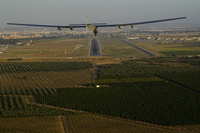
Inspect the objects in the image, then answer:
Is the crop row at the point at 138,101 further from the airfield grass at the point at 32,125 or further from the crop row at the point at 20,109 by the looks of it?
the airfield grass at the point at 32,125

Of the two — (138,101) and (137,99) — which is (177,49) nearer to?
(137,99)

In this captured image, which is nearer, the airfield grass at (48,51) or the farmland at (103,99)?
the farmland at (103,99)

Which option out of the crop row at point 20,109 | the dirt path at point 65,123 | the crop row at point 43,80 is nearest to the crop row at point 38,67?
the crop row at point 43,80

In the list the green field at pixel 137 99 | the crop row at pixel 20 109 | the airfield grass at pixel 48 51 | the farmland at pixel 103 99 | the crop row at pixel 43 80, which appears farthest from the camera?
the airfield grass at pixel 48 51

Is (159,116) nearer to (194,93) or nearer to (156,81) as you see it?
(194,93)

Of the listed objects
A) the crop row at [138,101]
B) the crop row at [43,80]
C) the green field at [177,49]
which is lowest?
the crop row at [43,80]

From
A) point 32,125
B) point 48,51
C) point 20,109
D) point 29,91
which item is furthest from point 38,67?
point 32,125

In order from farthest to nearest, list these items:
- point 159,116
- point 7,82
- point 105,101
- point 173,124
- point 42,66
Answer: point 42,66, point 7,82, point 105,101, point 159,116, point 173,124

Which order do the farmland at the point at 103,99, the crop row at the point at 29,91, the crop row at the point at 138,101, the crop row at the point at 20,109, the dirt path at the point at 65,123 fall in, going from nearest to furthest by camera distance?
the dirt path at the point at 65,123, the farmland at the point at 103,99, the crop row at the point at 138,101, the crop row at the point at 20,109, the crop row at the point at 29,91

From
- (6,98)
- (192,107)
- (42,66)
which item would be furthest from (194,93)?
(42,66)
